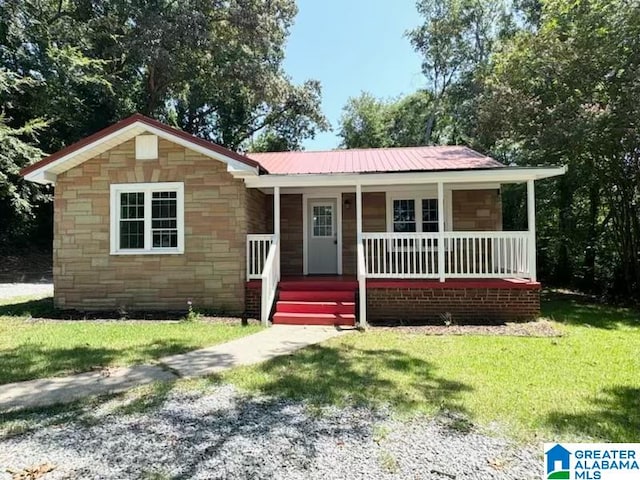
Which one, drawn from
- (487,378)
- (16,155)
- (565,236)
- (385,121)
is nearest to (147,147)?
(487,378)

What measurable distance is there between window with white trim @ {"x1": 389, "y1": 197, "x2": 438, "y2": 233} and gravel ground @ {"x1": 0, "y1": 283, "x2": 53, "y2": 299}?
10.1 m

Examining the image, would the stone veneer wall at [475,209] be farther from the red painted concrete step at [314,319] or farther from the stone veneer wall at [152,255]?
the stone veneer wall at [152,255]

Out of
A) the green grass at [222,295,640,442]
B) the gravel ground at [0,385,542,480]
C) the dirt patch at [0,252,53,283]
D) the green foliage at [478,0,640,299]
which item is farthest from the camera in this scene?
the dirt patch at [0,252,53,283]

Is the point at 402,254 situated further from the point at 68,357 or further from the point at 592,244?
the point at 592,244

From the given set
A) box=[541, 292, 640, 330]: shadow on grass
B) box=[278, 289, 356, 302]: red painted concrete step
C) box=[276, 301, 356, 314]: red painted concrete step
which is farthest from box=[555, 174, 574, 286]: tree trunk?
box=[276, 301, 356, 314]: red painted concrete step

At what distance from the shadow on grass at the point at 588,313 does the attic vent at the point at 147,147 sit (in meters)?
8.99

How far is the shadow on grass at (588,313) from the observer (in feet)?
28.8

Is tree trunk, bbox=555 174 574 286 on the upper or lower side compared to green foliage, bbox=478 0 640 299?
lower

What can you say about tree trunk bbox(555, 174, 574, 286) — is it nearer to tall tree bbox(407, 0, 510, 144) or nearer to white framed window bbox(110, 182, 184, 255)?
white framed window bbox(110, 182, 184, 255)

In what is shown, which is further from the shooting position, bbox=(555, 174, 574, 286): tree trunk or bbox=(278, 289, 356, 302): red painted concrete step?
bbox=(555, 174, 574, 286): tree trunk

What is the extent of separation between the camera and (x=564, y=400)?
430 cm

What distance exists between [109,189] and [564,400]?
29.4 ft

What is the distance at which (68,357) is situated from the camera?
589 centimetres

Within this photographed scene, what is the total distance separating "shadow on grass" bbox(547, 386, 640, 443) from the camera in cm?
355
